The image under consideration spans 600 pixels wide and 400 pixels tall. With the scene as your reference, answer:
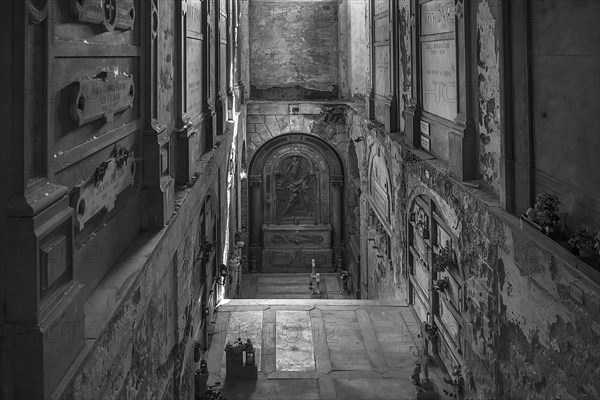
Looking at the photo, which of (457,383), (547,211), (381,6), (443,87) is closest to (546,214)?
(547,211)

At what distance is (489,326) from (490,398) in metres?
0.55

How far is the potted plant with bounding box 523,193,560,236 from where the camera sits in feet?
11.1

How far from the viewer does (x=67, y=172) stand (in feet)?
9.11

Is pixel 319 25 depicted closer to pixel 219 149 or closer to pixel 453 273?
pixel 219 149

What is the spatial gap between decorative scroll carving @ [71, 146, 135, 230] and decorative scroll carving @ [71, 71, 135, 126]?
0.28 metres

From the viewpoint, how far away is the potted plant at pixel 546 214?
11.1 ft

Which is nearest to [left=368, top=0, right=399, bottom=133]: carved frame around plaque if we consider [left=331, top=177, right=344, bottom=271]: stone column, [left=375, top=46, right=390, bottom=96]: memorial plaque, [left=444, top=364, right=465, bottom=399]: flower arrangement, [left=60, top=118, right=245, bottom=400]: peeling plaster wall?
[left=375, top=46, right=390, bottom=96]: memorial plaque

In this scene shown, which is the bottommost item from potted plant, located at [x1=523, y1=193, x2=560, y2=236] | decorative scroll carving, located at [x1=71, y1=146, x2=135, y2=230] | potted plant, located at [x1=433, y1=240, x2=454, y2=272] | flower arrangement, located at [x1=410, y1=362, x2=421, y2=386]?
flower arrangement, located at [x1=410, y1=362, x2=421, y2=386]

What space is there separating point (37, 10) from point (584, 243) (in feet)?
8.64

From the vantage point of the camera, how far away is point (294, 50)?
15789 mm

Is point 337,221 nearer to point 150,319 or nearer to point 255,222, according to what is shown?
point 255,222

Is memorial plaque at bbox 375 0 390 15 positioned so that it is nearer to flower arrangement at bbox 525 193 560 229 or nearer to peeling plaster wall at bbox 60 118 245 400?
peeling plaster wall at bbox 60 118 245 400

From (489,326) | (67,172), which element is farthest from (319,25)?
(67,172)

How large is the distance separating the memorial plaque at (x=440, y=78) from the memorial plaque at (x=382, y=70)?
2232 millimetres
